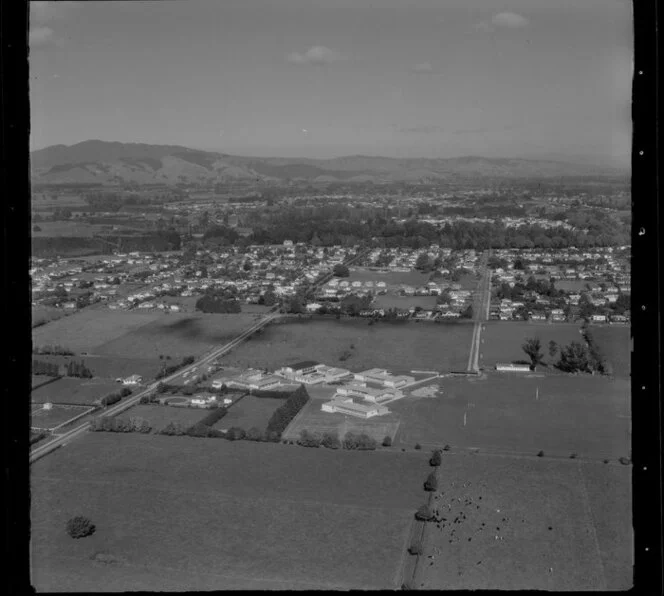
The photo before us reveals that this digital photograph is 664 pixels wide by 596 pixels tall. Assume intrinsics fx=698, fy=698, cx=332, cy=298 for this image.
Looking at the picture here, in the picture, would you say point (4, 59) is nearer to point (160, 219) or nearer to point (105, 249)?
point (105, 249)

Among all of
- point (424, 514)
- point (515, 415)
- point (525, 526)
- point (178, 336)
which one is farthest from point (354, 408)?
point (178, 336)

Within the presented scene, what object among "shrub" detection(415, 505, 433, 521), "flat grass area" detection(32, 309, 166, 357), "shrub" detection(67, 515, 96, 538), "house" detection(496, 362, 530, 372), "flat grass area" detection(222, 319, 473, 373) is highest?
"flat grass area" detection(32, 309, 166, 357)

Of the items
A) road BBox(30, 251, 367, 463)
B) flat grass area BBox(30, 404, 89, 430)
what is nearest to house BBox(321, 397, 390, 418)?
road BBox(30, 251, 367, 463)

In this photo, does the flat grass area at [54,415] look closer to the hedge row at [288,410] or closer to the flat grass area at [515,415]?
the hedge row at [288,410]

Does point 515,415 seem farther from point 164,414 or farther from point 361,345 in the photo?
point 164,414

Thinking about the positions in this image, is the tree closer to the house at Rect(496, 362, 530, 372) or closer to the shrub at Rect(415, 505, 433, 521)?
the house at Rect(496, 362, 530, 372)

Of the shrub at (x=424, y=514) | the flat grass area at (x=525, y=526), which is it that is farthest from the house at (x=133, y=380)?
the shrub at (x=424, y=514)

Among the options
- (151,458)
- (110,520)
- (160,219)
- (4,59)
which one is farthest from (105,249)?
(4,59)
